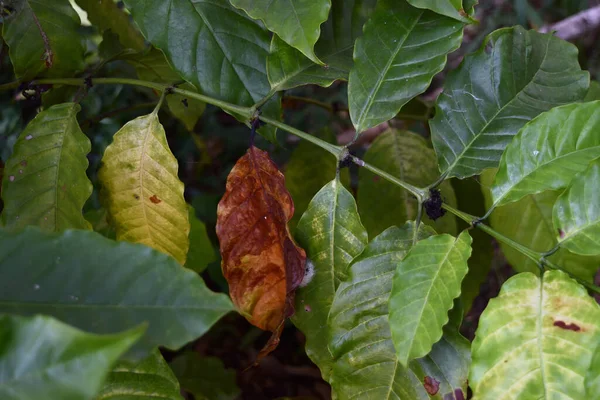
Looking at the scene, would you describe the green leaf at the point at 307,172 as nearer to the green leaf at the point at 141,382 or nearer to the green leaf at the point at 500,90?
the green leaf at the point at 500,90

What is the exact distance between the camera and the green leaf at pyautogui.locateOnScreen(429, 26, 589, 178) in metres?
0.94

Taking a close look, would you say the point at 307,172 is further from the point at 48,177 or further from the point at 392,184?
the point at 48,177

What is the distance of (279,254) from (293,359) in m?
1.30

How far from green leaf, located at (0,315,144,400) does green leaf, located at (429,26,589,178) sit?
2.14ft

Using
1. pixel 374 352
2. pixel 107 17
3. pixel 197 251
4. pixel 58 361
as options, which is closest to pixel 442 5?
pixel 374 352

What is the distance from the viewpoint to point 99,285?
0.61m

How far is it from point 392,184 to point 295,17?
1.93ft

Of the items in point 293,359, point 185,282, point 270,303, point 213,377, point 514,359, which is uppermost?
point 185,282

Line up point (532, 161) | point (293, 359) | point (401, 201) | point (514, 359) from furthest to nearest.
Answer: point (293, 359)
point (401, 201)
point (532, 161)
point (514, 359)

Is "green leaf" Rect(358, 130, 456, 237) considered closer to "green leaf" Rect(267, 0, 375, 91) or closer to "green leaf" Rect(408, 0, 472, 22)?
"green leaf" Rect(267, 0, 375, 91)

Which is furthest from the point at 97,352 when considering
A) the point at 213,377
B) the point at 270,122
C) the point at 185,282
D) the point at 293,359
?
the point at 293,359

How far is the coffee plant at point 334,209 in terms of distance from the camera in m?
0.63

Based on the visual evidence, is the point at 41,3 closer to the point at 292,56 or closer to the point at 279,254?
the point at 292,56

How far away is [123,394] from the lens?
0.80 m
